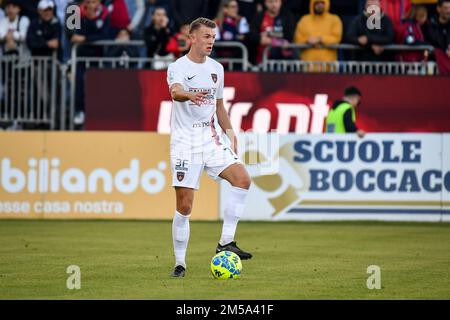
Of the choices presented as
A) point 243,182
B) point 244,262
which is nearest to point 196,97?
point 243,182

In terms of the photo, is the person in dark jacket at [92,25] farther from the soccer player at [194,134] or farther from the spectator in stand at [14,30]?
the soccer player at [194,134]

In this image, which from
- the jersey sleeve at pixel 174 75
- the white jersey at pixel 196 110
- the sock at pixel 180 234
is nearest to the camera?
the jersey sleeve at pixel 174 75

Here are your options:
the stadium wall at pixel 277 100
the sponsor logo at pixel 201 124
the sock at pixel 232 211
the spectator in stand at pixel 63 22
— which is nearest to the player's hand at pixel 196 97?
the sponsor logo at pixel 201 124

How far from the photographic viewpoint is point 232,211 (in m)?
12.6

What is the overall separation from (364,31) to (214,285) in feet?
38.9

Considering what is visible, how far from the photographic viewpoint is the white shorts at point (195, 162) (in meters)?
11.7

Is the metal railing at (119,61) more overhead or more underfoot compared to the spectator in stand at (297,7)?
more underfoot

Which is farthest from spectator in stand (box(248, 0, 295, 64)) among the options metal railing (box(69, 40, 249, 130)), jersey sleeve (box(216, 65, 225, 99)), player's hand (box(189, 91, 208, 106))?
player's hand (box(189, 91, 208, 106))

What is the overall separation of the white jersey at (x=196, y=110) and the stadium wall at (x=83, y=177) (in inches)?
334

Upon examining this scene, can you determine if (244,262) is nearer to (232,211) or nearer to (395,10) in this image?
(232,211)

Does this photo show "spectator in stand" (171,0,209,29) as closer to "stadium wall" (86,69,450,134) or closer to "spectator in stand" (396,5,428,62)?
"stadium wall" (86,69,450,134)

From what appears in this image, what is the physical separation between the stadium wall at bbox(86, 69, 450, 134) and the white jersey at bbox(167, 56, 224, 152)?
9708 mm
